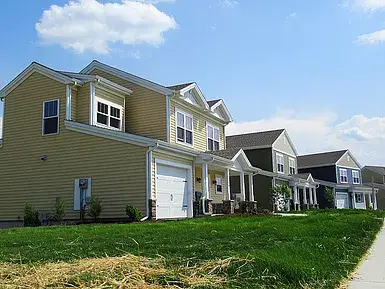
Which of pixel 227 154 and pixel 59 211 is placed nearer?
pixel 59 211

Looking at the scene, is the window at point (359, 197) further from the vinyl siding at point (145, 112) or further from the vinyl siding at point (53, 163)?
the vinyl siding at point (53, 163)

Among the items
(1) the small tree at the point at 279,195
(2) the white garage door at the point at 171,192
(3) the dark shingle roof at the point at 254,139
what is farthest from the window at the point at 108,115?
(3) the dark shingle roof at the point at 254,139

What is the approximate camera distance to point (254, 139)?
40969mm

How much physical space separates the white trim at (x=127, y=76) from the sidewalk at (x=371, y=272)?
14.6 metres

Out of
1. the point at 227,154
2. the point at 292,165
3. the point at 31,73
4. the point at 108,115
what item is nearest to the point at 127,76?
the point at 108,115

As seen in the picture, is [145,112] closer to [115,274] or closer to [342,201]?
[115,274]

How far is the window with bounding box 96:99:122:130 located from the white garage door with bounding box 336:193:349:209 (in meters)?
33.8

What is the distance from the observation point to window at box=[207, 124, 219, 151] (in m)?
26.0

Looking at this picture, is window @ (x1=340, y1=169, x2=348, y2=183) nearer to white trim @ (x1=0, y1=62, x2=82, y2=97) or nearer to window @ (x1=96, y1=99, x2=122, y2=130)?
window @ (x1=96, y1=99, x2=122, y2=130)

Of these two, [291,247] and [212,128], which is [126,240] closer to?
[291,247]

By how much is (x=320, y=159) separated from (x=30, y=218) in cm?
4123

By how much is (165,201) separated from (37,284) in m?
14.0

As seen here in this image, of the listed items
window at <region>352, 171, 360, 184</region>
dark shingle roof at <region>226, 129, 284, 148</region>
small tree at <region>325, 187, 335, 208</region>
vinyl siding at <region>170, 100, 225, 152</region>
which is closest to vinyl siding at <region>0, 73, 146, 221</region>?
vinyl siding at <region>170, 100, 225, 152</region>

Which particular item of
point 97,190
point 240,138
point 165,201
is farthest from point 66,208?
point 240,138
